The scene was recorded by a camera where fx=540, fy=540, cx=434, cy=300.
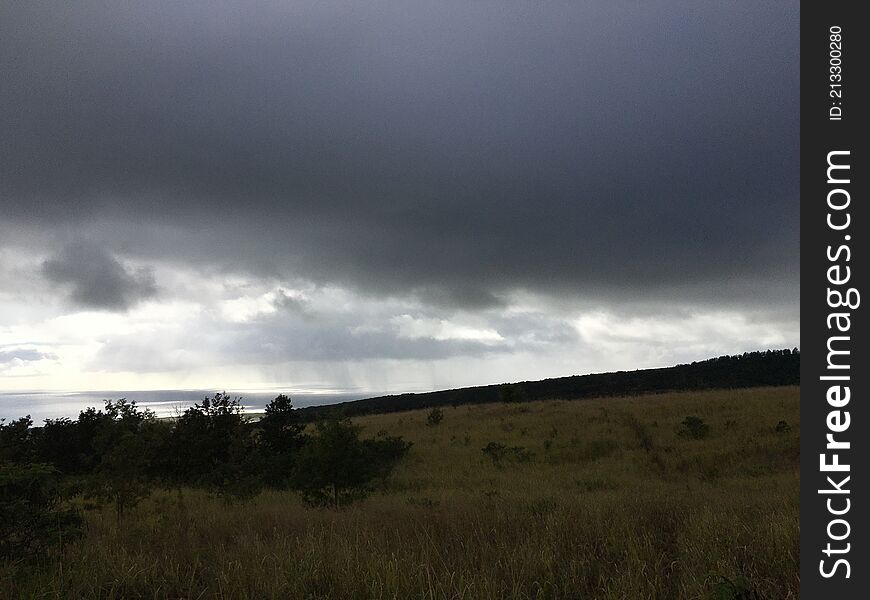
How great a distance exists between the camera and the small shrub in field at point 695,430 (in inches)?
933

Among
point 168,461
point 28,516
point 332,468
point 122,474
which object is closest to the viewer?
point 28,516

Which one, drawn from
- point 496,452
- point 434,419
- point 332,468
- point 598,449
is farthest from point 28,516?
point 434,419

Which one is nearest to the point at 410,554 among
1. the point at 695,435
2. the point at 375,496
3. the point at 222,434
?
the point at 375,496

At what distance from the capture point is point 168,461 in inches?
771

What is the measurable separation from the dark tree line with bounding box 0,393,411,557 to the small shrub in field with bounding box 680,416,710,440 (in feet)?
41.8

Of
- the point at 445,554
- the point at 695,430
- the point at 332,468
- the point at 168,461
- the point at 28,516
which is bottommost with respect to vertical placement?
the point at 168,461

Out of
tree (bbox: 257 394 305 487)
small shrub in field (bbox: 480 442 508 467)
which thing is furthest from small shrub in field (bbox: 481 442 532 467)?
tree (bbox: 257 394 305 487)

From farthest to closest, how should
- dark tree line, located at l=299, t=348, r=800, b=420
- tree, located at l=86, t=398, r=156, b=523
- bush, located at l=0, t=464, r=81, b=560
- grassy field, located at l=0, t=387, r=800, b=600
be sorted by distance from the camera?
dark tree line, located at l=299, t=348, r=800, b=420
tree, located at l=86, t=398, r=156, b=523
bush, located at l=0, t=464, r=81, b=560
grassy field, located at l=0, t=387, r=800, b=600

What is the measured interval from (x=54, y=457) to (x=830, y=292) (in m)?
25.8

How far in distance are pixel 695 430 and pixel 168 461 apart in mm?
21579

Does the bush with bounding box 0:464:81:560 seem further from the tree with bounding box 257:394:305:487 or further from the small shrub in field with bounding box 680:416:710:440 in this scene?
the small shrub in field with bounding box 680:416:710:440

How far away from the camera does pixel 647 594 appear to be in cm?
427

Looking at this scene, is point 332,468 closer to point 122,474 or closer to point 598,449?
point 122,474

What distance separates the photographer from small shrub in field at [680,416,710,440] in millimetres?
23700
